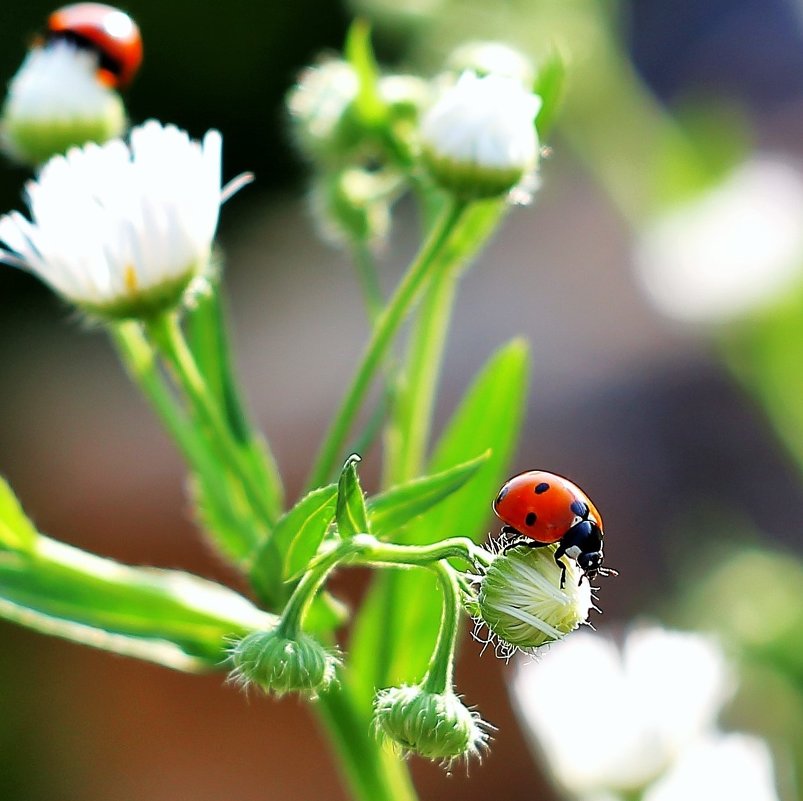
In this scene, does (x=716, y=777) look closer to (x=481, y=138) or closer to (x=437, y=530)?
(x=437, y=530)

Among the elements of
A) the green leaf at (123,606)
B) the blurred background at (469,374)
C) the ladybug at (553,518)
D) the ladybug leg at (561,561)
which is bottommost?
the blurred background at (469,374)

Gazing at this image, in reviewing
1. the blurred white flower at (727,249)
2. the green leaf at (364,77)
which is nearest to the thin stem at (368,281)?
the green leaf at (364,77)

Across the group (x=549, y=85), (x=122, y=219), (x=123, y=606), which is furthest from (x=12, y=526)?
(x=549, y=85)

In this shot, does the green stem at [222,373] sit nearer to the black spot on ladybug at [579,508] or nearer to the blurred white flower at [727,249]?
the black spot on ladybug at [579,508]

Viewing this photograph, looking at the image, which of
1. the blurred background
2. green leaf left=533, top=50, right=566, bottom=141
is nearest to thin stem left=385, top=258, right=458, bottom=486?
green leaf left=533, top=50, right=566, bottom=141

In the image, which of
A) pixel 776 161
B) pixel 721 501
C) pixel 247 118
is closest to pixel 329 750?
pixel 721 501

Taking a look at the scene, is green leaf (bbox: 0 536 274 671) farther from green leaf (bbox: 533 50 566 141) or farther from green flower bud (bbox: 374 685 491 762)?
green leaf (bbox: 533 50 566 141)
